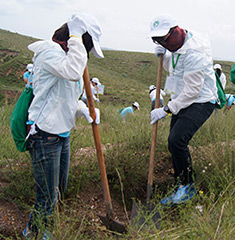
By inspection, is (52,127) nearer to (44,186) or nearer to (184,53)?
(44,186)

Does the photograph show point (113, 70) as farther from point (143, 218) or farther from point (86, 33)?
point (86, 33)

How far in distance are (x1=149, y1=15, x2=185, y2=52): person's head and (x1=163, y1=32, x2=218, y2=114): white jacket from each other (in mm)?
62

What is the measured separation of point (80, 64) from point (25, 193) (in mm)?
1537

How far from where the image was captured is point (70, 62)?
1.81 meters

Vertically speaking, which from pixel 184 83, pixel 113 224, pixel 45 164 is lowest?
pixel 113 224

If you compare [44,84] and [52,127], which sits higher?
[44,84]

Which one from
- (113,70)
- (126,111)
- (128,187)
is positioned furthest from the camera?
(113,70)

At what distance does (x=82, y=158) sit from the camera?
3102 millimetres

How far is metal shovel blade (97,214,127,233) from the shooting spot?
241 centimetres

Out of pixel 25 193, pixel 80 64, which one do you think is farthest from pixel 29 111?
pixel 25 193

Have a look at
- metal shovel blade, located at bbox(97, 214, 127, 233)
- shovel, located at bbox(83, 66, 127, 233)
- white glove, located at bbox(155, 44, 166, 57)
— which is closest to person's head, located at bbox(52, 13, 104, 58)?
shovel, located at bbox(83, 66, 127, 233)

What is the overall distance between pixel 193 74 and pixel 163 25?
1.66 ft

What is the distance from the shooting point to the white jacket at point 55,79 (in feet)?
5.93

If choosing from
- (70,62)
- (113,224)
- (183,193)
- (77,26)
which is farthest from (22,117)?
(183,193)
